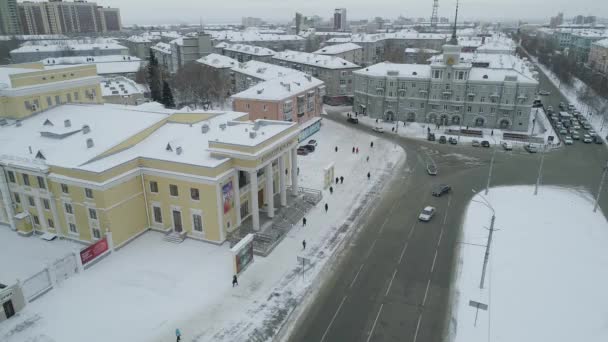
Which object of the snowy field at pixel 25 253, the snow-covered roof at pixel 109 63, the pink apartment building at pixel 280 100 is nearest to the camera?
the snowy field at pixel 25 253

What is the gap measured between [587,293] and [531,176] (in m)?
27.4

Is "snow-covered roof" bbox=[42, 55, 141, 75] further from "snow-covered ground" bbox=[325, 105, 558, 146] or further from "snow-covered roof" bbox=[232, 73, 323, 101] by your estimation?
"snow-covered ground" bbox=[325, 105, 558, 146]

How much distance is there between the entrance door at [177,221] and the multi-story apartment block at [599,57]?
14216cm

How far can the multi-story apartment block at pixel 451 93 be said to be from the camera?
2975 inches

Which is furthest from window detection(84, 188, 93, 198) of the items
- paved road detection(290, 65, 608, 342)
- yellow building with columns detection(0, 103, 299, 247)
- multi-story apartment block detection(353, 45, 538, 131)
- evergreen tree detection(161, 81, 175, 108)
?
multi-story apartment block detection(353, 45, 538, 131)

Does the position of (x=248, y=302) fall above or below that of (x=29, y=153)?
below

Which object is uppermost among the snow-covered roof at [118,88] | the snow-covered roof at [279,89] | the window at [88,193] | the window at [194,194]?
the snow-covered roof at [279,89]

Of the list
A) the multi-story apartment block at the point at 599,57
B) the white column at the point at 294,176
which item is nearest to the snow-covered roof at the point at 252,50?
Answer: the white column at the point at 294,176

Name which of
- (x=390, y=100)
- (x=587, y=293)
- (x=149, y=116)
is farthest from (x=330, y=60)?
(x=587, y=293)

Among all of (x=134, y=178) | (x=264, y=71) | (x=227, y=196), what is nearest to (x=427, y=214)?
(x=227, y=196)

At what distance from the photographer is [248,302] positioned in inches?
1197

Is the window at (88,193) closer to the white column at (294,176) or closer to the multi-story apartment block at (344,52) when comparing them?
the white column at (294,176)

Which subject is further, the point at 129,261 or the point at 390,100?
the point at 390,100

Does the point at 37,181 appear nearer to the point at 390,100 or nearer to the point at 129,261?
the point at 129,261
